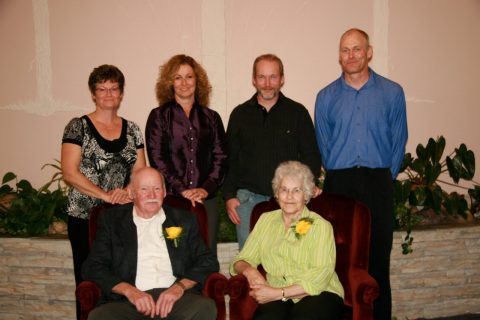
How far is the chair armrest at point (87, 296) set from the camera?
8.46ft

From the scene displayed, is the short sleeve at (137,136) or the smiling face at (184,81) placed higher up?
the smiling face at (184,81)

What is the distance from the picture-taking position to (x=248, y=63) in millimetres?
4953

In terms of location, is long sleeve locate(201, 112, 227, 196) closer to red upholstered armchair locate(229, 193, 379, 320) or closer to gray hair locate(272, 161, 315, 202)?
red upholstered armchair locate(229, 193, 379, 320)

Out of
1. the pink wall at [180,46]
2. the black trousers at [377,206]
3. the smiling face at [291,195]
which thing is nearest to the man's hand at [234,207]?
the smiling face at [291,195]

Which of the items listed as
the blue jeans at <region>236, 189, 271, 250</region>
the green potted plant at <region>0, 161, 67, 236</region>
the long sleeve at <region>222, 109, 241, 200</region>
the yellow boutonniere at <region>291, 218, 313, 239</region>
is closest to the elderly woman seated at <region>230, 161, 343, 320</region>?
the yellow boutonniere at <region>291, 218, 313, 239</region>

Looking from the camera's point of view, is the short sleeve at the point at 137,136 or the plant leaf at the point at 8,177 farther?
the plant leaf at the point at 8,177

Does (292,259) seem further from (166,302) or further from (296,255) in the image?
(166,302)

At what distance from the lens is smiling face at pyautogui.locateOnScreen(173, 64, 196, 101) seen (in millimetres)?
3197

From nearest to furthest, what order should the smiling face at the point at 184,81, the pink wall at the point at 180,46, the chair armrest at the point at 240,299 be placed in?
1. the chair armrest at the point at 240,299
2. the smiling face at the point at 184,81
3. the pink wall at the point at 180,46

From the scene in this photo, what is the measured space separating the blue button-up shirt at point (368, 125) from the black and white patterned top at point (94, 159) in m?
1.37

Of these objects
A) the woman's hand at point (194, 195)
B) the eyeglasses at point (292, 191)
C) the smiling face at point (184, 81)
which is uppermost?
the smiling face at point (184, 81)

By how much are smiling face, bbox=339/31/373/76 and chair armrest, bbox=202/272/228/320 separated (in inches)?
61.4

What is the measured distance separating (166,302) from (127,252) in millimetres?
363

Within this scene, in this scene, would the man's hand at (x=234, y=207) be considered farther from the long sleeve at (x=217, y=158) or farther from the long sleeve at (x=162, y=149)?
the long sleeve at (x=162, y=149)
